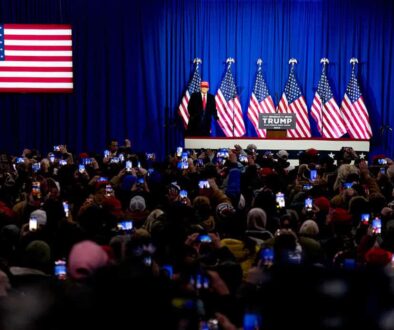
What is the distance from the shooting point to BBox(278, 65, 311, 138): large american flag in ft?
54.9

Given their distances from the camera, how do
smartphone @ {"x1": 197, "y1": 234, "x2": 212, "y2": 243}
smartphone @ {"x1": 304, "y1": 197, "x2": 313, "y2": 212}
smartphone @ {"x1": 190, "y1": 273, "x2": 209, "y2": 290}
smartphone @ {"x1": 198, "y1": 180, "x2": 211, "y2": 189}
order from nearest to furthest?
1. smartphone @ {"x1": 190, "y1": 273, "x2": 209, "y2": 290}
2. smartphone @ {"x1": 197, "y1": 234, "x2": 212, "y2": 243}
3. smartphone @ {"x1": 304, "y1": 197, "x2": 313, "y2": 212}
4. smartphone @ {"x1": 198, "y1": 180, "x2": 211, "y2": 189}

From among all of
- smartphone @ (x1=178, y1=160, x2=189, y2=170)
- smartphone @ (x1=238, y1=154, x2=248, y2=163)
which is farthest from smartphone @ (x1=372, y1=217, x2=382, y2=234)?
smartphone @ (x1=238, y1=154, x2=248, y2=163)

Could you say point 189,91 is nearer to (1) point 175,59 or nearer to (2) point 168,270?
(1) point 175,59

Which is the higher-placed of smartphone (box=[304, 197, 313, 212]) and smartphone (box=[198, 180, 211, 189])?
smartphone (box=[198, 180, 211, 189])

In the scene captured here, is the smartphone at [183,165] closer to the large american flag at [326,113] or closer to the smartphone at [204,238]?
the smartphone at [204,238]

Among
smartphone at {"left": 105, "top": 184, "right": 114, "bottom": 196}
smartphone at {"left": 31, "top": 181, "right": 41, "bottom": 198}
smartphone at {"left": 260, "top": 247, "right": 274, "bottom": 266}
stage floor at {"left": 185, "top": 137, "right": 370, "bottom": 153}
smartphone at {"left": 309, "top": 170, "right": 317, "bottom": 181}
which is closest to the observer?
smartphone at {"left": 260, "top": 247, "right": 274, "bottom": 266}

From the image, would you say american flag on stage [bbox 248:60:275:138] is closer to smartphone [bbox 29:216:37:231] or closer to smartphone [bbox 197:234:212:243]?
smartphone [bbox 29:216:37:231]

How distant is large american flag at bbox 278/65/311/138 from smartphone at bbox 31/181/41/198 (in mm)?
9415

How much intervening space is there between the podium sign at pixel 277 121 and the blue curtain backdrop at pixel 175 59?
7.23 ft

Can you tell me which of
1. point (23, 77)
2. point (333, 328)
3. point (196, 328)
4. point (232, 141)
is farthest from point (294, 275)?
point (23, 77)

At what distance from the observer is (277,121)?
15.3 metres

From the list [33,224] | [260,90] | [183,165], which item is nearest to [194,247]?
[33,224]

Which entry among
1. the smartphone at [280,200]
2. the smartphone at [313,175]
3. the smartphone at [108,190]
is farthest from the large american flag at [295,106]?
the smartphone at [108,190]

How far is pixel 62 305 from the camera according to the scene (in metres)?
2.48
